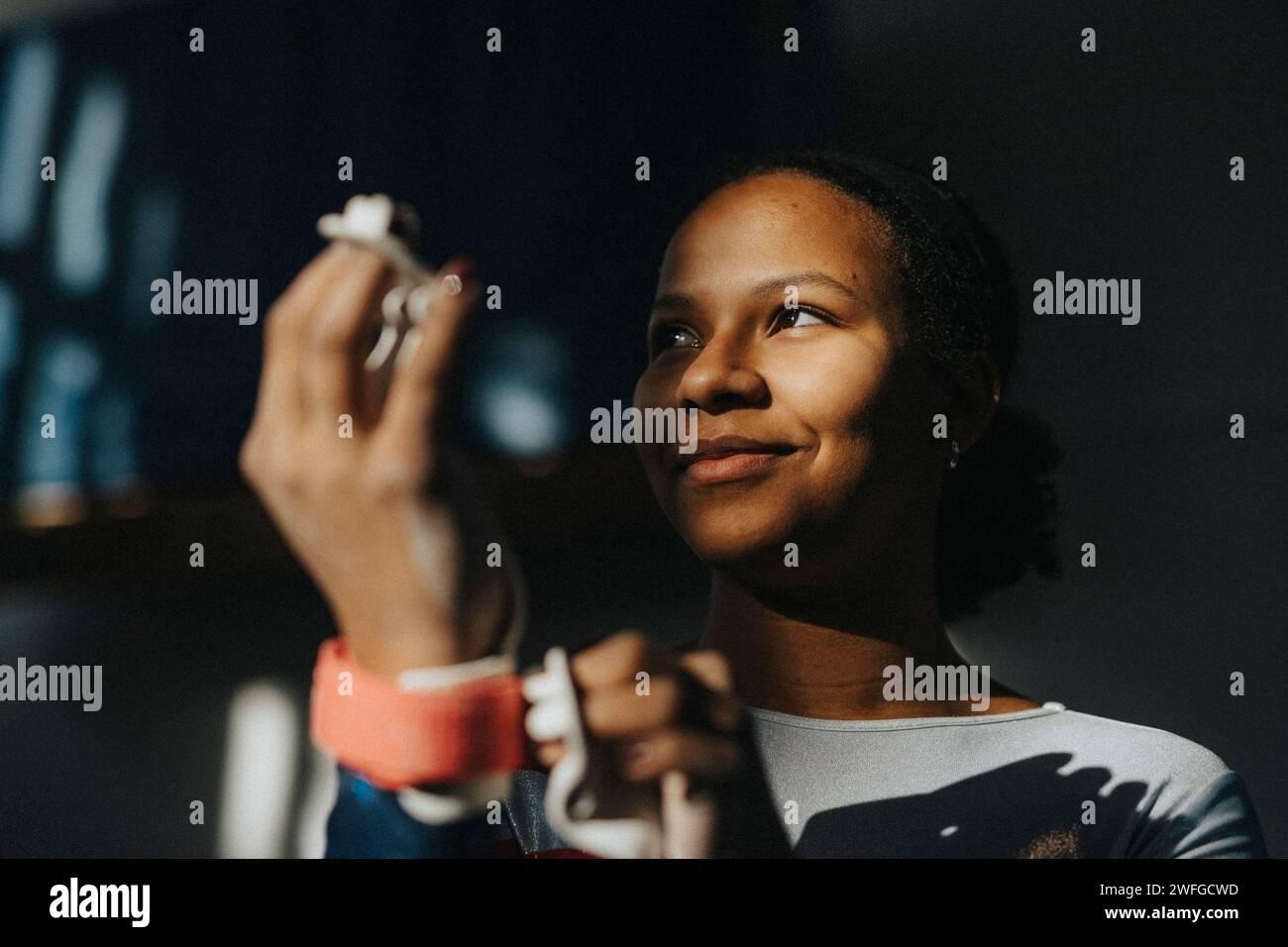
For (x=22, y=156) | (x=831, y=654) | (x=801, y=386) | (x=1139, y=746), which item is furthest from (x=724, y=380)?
(x=22, y=156)

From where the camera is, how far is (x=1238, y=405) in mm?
1845

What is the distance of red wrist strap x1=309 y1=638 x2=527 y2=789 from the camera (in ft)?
4.86

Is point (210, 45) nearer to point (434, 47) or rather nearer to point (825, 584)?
point (434, 47)

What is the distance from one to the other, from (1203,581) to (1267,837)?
323 mm

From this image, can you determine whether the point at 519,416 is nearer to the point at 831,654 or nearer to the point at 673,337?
the point at 673,337

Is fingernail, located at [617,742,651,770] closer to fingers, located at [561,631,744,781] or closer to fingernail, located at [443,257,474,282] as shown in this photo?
fingers, located at [561,631,744,781]

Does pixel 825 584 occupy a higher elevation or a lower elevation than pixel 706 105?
lower

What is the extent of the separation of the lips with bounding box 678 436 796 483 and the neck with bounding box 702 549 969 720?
5.8 inches

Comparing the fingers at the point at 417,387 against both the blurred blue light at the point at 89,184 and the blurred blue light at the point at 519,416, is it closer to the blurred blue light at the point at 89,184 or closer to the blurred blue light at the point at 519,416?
the blurred blue light at the point at 519,416

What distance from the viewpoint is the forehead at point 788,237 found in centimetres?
169

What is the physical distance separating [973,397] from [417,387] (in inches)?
27.5
